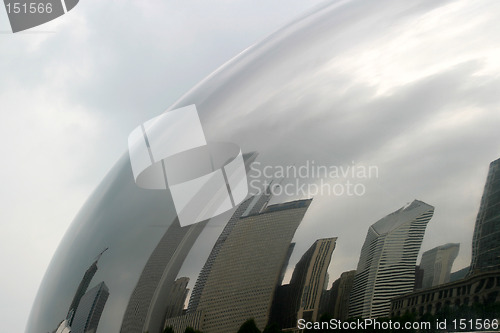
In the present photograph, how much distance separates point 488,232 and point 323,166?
964 millimetres

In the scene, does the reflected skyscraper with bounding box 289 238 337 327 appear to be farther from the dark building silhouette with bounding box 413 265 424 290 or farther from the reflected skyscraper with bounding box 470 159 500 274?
the reflected skyscraper with bounding box 470 159 500 274

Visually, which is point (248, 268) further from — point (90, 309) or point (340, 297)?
point (90, 309)

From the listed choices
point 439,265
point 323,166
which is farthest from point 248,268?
point 439,265

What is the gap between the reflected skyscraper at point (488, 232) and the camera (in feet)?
11.5

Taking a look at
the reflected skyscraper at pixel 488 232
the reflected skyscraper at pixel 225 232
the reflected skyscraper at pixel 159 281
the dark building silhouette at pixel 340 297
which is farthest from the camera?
the reflected skyscraper at pixel 159 281

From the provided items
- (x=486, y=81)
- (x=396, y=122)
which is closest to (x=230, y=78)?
(x=396, y=122)

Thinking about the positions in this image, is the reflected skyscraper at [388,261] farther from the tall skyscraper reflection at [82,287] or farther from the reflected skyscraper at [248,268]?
the tall skyscraper reflection at [82,287]

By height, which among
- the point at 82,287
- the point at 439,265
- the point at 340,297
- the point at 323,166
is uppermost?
the point at 323,166

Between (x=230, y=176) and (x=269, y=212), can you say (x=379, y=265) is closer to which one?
(x=269, y=212)

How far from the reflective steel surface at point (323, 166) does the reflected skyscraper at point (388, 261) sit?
0.05 meters

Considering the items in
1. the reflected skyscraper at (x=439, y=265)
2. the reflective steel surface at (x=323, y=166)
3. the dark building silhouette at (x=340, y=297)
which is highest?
the reflective steel surface at (x=323, y=166)

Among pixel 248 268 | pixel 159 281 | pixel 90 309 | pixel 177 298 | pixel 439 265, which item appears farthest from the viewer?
pixel 90 309

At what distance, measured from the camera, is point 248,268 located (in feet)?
12.7

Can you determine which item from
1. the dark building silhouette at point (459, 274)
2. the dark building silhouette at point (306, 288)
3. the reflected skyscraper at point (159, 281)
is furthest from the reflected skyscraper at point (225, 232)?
the dark building silhouette at point (459, 274)
